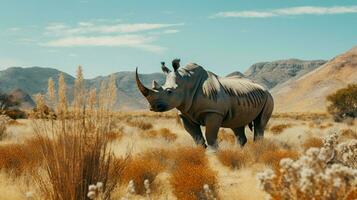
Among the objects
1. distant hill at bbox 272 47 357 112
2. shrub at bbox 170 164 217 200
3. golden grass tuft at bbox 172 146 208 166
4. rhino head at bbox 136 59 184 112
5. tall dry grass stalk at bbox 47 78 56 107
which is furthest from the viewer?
distant hill at bbox 272 47 357 112

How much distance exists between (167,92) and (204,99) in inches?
41.8

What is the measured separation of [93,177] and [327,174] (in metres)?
3.24

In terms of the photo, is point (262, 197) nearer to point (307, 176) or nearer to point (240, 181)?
point (240, 181)

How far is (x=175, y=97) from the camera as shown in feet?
31.6

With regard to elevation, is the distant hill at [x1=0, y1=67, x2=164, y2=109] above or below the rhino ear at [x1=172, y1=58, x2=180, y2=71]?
below

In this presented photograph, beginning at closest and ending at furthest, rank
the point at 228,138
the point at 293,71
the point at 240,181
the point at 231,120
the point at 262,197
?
the point at 262,197 < the point at 240,181 < the point at 231,120 < the point at 228,138 < the point at 293,71

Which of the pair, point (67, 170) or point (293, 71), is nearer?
point (67, 170)

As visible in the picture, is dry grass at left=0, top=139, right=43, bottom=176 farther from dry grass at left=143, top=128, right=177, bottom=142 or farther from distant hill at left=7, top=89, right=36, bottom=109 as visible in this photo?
distant hill at left=7, top=89, right=36, bottom=109

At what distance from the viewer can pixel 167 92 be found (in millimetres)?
9469

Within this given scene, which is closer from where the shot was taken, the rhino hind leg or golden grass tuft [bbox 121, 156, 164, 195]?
golden grass tuft [bbox 121, 156, 164, 195]

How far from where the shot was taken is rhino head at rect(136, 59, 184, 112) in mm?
9073

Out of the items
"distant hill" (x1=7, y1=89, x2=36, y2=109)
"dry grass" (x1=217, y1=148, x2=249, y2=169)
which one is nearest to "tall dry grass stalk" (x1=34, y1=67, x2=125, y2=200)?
"dry grass" (x1=217, y1=148, x2=249, y2=169)

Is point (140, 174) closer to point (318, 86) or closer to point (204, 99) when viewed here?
point (204, 99)

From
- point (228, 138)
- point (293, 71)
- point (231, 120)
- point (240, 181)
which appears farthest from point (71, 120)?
point (293, 71)
